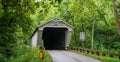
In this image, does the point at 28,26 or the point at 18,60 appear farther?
the point at 18,60

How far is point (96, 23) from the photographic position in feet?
114

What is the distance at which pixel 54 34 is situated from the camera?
35.4m

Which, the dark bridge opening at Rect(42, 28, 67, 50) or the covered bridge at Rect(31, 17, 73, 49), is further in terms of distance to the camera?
the dark bridge opening at Rect(42, 28, 67, 50)

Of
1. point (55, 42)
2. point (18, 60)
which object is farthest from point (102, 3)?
point (18, 60)

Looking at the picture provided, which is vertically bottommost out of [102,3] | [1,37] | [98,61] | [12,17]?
[98,61]

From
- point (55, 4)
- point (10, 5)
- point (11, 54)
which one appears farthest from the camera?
point (11, 54)

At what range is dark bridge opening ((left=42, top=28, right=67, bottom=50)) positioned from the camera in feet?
107

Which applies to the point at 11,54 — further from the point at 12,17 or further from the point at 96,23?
the point at 96,23

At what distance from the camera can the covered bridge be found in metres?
28.0

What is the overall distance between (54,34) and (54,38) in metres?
0.82

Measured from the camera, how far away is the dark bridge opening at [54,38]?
32.7m

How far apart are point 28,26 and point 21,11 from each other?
898 millimetres

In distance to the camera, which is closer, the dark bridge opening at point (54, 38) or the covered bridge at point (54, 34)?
the covered bridge at point (54, 34)

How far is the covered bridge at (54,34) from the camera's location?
28.0 m
